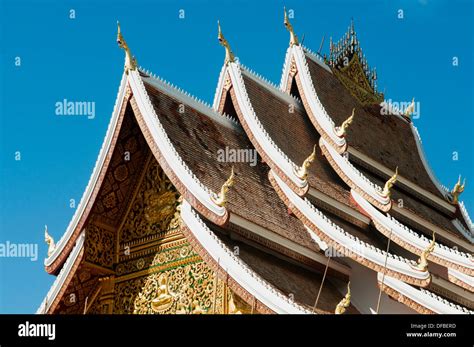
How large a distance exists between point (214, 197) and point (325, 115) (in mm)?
3571

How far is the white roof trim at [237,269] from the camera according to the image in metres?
11.7

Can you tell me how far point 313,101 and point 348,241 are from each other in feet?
11.5

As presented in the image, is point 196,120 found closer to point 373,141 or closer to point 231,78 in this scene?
point 231,78

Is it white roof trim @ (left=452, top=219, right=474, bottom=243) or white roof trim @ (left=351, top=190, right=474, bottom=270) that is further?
white roof trim @ (left=452, top=219, right=474, bottom=243)

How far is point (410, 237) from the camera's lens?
44.7ft

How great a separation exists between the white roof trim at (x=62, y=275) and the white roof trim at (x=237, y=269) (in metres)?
1.58

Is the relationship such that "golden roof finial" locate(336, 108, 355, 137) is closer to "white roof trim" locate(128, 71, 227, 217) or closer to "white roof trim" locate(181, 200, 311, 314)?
"white roof trim" locate(128, 71, 227, 217)

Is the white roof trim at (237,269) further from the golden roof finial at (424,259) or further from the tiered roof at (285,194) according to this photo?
the golden roof finial at (424,259)

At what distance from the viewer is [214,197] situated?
12688mm

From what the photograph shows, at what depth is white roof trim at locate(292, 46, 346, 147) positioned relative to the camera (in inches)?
610

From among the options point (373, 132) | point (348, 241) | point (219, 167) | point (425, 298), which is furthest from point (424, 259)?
point (373, 132)

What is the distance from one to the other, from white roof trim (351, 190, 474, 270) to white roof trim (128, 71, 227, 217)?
241 cm

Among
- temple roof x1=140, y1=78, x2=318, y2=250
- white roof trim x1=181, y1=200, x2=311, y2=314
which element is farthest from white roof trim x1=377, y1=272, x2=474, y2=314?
temple roof x1=140, y1=78, x2=318, y2=250
